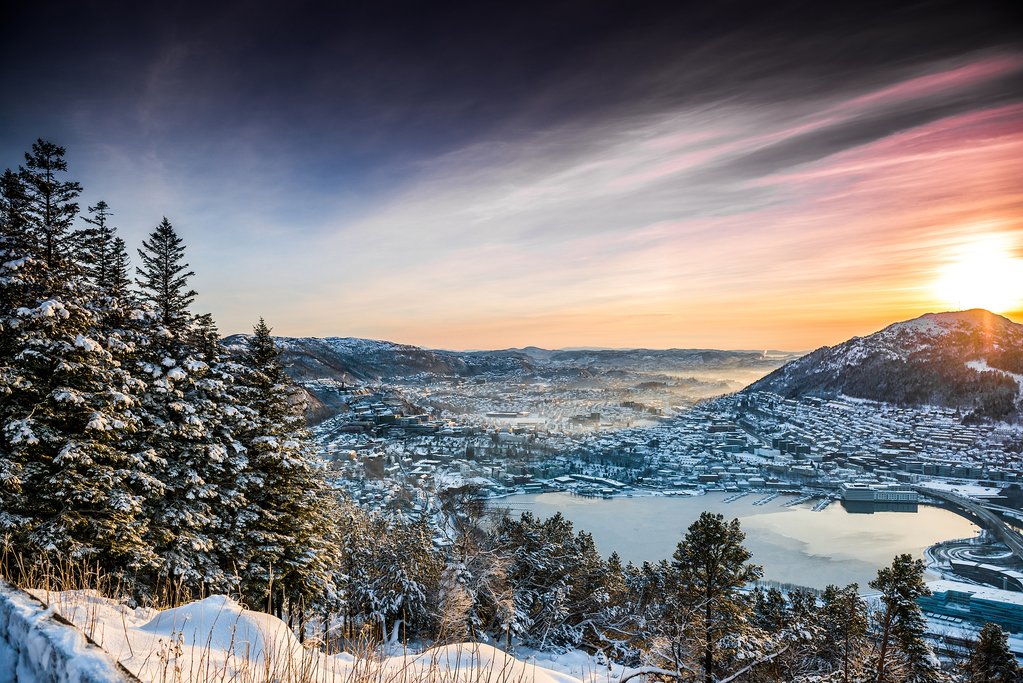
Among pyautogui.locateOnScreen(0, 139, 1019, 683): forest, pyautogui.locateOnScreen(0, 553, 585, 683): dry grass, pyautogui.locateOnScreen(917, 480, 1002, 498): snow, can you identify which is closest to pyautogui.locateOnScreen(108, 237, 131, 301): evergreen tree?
pyautogui.locateOnScreen(0, 139, 1019, 683): forest

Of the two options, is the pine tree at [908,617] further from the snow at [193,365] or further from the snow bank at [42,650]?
the snow at [193,365]

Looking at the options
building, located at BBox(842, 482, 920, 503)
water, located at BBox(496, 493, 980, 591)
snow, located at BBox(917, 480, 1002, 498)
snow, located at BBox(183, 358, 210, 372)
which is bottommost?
water, located at BBox(496, 493, 980, 591)

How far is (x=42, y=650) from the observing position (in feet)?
8.29

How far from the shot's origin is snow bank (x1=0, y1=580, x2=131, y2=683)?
2.29 m

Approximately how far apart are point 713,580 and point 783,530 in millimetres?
36707

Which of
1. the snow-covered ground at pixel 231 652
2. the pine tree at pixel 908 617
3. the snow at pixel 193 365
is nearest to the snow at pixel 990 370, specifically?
the pine tree at pixel 908 617

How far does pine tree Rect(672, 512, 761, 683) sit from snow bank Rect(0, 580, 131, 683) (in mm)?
13236

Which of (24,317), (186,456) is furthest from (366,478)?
(24,317)

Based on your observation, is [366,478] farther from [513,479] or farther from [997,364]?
[997,364]

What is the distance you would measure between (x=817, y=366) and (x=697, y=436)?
216 feet

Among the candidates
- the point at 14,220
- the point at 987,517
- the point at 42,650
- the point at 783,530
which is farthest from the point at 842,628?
the point at 987,517

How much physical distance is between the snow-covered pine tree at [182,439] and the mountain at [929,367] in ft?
363

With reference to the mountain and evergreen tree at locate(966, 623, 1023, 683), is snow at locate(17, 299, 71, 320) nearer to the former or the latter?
evergreen tree at locate(966, 623, 1023, 683)

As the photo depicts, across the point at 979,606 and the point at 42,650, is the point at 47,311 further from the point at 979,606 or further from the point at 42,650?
the point at 979,606
